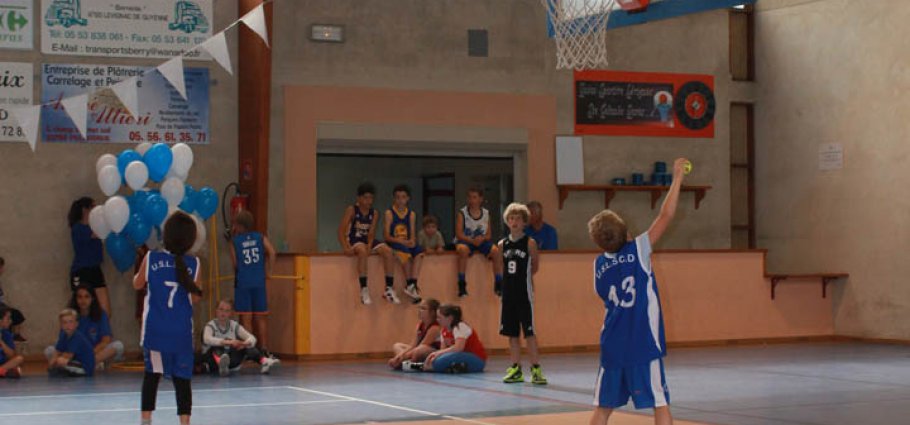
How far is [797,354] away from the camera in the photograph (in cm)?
1848

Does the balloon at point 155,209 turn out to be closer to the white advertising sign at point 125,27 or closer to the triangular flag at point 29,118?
the triangular flag at point 29,118

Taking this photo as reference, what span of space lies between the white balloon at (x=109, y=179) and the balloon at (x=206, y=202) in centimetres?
103

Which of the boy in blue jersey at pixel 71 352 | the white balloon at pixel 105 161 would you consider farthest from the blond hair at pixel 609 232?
the white balloon at pixel 105 161

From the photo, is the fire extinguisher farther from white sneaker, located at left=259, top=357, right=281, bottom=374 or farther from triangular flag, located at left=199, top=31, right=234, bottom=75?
white sneaker, located at left=259, top=357, right=281, bottom=374

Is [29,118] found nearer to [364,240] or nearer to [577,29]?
[364,240]

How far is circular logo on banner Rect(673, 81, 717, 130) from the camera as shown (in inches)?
871

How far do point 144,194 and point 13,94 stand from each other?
2.72 metres

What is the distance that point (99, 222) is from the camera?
643 inches

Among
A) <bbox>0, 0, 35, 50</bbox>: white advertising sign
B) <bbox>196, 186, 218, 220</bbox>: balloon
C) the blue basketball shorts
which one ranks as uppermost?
<bbox>0, 0, 35, 50</bbox>: white advertising sign

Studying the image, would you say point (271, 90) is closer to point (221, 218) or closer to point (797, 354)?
point (221, 218)

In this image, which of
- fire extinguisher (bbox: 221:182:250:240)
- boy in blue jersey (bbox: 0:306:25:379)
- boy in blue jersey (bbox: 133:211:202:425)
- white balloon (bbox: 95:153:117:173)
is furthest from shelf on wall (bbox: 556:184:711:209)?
boy in blue jersey (bbox: 133:211:202:425)

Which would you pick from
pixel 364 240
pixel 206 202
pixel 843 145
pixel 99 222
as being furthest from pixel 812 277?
pixel 99 222

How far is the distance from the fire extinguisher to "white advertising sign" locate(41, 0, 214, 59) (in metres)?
1.94

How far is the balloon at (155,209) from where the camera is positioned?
16266 millimetres
